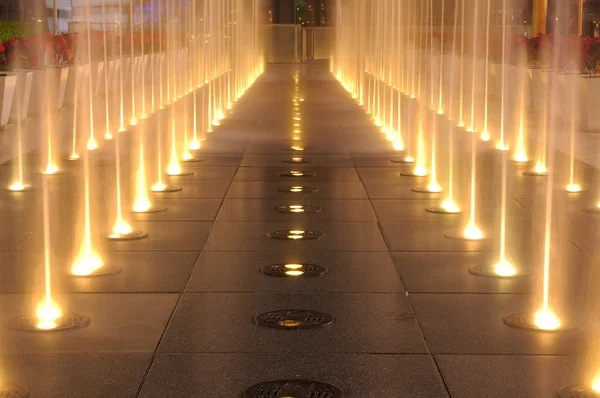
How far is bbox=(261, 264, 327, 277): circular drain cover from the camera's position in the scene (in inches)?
238

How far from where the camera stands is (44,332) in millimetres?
4789

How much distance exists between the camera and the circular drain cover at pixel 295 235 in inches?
282

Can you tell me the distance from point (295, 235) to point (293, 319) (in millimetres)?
2214

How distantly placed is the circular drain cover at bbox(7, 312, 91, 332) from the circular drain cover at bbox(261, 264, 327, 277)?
1.33 metres

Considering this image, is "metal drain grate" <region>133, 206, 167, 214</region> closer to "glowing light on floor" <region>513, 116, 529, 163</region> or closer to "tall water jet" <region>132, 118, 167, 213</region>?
"tall water jet" <region>132, 118, 167, 213</region>

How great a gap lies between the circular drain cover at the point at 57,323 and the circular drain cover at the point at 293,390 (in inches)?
46.2

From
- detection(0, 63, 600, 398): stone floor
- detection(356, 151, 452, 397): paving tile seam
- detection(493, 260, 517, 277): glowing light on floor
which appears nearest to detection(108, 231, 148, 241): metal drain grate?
detection(0, 63, 600, 398): stone floor

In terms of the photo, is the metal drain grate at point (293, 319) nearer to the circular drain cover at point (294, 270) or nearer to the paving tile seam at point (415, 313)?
the paving tile seam at point (415, 313)

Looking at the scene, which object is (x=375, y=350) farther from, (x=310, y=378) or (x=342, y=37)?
(x=342, y=37)

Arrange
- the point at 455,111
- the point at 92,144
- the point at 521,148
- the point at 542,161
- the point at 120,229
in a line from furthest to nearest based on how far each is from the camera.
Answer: the point at 455,111
the point at 92,144
the point at 521,148
the point at 542,161
the point at 120,229

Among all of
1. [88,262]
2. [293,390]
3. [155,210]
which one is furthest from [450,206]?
[293,390]

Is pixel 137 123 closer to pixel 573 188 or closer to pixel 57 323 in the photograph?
pixel 573 188

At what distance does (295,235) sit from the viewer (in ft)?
23.8

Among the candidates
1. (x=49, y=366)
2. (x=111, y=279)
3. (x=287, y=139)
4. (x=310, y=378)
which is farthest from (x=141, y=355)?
(x=287, y=139)
